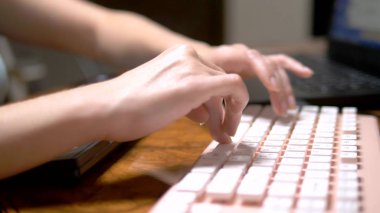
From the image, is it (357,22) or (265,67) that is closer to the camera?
(265,67)

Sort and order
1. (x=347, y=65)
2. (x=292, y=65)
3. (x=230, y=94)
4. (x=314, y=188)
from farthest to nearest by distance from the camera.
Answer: (x=347, y=65) < (x=292, y=65) < (x=230, y=94) < (x=314, y=188)

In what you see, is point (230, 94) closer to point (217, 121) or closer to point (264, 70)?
point (217, 121)

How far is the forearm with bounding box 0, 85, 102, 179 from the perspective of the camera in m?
0.45

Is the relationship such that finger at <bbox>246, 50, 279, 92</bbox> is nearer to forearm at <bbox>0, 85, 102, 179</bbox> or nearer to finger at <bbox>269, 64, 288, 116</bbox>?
finger at <bbox>269, 64, 288, 116</bbox>

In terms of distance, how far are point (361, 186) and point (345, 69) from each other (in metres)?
0.71

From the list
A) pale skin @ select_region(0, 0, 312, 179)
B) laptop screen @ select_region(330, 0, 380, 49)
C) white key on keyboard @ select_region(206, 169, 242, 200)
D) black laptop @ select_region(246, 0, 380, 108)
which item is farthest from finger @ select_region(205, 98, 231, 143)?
laptop screen @ select_region(330, 0, 380, 49)

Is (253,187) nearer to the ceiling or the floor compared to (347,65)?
nearer to the ceiling

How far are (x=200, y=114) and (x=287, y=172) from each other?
5.8 inches

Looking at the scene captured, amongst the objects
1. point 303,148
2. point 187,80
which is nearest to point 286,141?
point 303,148

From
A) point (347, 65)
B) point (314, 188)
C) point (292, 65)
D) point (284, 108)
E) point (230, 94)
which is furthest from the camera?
point (347, 65)

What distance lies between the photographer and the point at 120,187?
46cm

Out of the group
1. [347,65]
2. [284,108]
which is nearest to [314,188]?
[284,108]

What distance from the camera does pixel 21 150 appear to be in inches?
17.8

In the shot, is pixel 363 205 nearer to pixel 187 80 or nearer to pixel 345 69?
pixel 187 80
